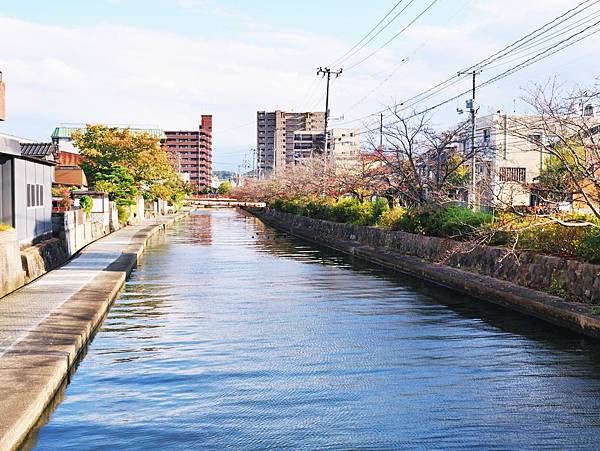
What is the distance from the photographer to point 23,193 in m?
23.6

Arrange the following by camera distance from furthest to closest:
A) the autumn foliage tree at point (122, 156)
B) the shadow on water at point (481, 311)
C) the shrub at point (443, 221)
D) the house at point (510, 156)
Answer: the autumn foliage tree at point (122, 156) → the shrub at point (443, 221) → the house at point (510, 156) → the shadow on water at point (481, 311)

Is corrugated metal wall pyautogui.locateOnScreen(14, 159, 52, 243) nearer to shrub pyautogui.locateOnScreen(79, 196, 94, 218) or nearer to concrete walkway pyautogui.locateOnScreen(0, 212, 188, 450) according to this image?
concrete walkway pyautogui.locateOnScreen(0, 212, 188, 450)

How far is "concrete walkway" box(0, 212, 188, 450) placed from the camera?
29.1ft

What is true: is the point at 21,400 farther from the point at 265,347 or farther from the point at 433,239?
the point at 433,239

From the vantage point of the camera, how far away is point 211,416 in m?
9.83

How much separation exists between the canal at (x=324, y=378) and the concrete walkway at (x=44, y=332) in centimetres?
35

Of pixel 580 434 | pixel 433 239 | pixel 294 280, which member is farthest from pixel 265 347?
pixel 433 239

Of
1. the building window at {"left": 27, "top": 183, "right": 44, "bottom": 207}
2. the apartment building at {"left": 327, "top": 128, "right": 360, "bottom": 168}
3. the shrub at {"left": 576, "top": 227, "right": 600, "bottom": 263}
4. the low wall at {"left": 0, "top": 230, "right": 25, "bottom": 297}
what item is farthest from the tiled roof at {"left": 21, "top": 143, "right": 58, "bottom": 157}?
the apartment building at {"left": 327, "top": 128, "right": 360, "bottom": 168}

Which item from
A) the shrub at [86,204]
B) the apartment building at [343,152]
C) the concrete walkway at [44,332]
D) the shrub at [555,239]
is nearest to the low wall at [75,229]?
the shrub at [86,204]

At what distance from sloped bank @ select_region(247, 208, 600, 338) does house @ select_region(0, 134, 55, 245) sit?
11.9 meters

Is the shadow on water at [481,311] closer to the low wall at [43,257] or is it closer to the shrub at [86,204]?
the low wall at [43,257]

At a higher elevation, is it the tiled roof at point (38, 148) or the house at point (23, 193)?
the tiled roof at point (38, 148)

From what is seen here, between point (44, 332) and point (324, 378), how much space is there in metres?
4.61

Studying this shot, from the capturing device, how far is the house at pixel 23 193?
2225cm
